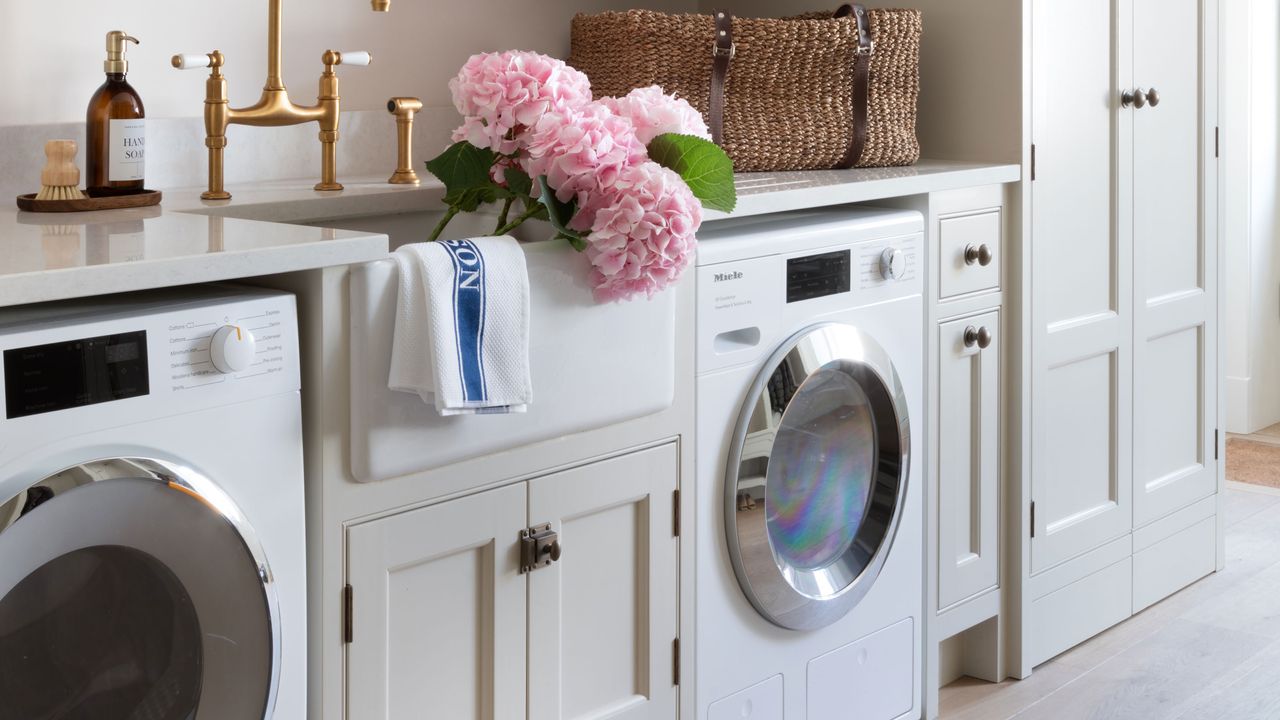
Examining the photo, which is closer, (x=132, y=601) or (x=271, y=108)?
(x=132, y=601)

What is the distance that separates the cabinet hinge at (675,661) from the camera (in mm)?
1849

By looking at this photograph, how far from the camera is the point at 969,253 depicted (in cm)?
236

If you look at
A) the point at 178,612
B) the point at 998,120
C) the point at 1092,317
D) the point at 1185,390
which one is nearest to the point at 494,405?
the point at 178,612

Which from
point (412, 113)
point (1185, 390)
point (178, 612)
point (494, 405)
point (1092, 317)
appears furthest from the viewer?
point (1185, 390)

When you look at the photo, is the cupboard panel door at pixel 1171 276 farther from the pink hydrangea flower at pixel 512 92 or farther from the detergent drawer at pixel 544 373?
the pink hydrangea flower at pixel 512 92

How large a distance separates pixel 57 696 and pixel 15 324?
0.35 metres

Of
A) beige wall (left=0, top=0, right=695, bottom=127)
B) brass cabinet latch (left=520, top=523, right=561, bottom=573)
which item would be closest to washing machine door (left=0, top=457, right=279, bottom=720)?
brass cabinet latch (left=520, top=523, right=561, bottom=573)

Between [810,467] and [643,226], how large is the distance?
685 millimetres

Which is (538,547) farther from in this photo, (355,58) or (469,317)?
(355,58)

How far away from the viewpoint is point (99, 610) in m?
1.24

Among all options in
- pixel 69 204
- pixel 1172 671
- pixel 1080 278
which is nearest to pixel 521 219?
pixel 69 204

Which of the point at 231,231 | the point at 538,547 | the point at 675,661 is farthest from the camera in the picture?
the point at 675,661

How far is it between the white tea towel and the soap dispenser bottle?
0.53m

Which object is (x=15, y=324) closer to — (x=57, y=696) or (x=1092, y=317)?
(x=57, y=696)
